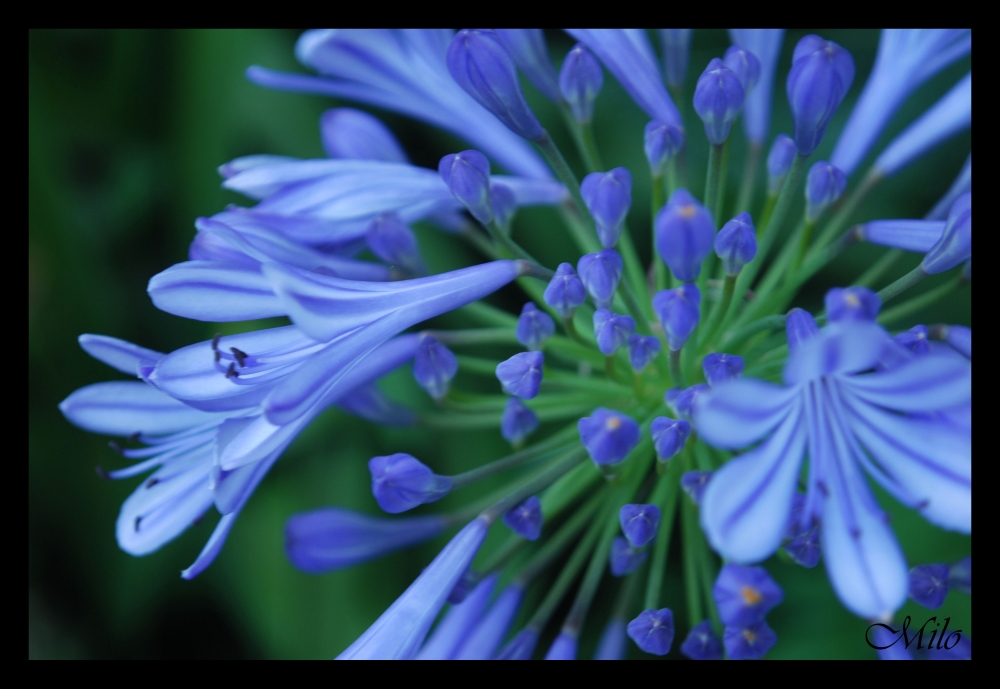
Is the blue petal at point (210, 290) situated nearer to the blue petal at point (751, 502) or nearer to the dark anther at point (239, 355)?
the dark anther at point (239, 355)

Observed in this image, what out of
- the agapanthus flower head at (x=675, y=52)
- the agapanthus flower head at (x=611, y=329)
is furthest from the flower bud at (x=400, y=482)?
the agapanthus flower head at (x=675, y=52)

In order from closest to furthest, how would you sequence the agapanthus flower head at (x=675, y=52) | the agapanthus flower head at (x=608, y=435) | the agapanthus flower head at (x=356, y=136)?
the agapanthus flower head at (x=608, y=435) < the agapanthus flower head at (x=675, y=52) < the agapanthus flower head at (x=356, y=136)

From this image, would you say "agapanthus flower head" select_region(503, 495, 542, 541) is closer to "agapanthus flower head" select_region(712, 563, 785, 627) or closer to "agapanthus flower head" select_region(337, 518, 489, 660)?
"agapanthus flower head" select_region(337, 518, 489, 660)

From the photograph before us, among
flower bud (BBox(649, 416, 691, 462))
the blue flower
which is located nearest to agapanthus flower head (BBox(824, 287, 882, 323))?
the blue flower

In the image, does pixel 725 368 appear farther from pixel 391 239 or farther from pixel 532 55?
pixel 532 55

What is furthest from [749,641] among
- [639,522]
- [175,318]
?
[175,318]
